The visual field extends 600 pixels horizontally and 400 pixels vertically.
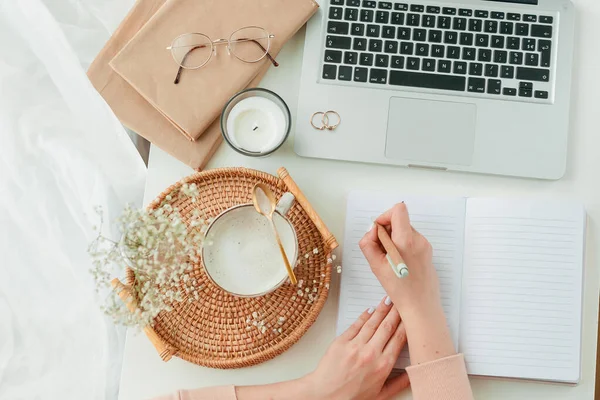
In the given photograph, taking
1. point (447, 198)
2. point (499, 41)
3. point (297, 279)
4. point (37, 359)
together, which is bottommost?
point (37, 359)

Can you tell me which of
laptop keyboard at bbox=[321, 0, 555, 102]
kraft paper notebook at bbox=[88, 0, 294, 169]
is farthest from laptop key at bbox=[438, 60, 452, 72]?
kraft paper notebook at bbox=[88, 0, 294, 169]

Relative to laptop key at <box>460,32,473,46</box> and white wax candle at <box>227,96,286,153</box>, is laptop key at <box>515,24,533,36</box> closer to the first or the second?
laptop key at <box>460,32,473,46</box>

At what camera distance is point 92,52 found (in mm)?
1058

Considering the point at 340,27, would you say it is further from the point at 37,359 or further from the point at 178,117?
the point at 37,359

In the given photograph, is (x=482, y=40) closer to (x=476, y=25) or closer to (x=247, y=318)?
(x=476, y=25)

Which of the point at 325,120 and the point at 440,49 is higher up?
the point at 440,49

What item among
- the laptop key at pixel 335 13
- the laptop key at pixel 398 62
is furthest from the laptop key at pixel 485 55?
the laptop key at pixel 335 13

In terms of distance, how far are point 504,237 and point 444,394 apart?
23 centimetres

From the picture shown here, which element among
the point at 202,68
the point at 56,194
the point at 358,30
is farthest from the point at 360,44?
the point at 56,194

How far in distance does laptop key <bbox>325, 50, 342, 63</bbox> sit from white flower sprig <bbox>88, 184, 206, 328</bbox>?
0.93 ft

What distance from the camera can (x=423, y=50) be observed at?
2.93ft

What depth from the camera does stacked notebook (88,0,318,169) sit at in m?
0.87

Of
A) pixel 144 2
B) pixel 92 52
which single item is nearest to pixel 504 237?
pixel 144 2

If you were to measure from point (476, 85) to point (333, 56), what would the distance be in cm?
21
